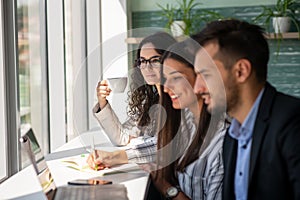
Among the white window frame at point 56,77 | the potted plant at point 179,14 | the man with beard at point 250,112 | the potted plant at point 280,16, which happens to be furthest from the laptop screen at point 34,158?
the potted plant at point 280,16

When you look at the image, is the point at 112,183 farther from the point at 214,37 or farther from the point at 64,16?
the point at 64,16

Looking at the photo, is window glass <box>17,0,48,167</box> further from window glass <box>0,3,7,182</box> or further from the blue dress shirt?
the blue dress shirt

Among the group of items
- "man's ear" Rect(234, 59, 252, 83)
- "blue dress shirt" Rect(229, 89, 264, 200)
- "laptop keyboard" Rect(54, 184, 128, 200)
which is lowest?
"laptop keyboard" Rect(54, 184, 128, 200)

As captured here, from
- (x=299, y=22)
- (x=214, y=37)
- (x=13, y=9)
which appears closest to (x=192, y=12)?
(x=299, y=22)

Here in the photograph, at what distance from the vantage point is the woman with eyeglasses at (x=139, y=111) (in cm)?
119

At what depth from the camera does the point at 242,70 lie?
828 mm

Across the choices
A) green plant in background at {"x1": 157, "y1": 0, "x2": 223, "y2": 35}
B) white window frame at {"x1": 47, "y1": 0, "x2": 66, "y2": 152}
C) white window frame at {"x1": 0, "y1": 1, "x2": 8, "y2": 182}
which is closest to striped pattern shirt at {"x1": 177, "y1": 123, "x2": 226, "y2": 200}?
white window frame at {"x1": 0, "y1": 1, "x2": 8, "y2": 182}

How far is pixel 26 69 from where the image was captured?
2078 millimetres

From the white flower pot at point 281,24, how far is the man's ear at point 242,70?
198 cm

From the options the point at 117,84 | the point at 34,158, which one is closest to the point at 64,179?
the point at 34,158

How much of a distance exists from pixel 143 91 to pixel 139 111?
64 mm

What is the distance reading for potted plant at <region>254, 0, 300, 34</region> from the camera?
2693 millimetres

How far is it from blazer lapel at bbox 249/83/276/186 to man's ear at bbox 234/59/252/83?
0.15ft

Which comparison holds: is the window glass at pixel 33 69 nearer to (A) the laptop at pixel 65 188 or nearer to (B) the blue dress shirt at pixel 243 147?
(A) the laptop at pixel 65 188
